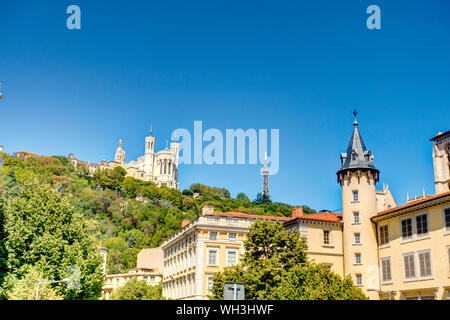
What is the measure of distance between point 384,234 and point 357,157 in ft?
29.8

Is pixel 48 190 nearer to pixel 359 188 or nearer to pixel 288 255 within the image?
pixel 288 255

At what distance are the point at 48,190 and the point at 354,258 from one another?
3257 cm

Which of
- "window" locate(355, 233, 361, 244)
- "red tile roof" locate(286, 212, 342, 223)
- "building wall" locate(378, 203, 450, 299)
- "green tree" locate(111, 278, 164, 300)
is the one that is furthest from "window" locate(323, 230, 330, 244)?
"green tree" locate(111, 278, 164, 300)

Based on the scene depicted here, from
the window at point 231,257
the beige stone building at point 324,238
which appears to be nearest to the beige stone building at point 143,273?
the window at point 231,257

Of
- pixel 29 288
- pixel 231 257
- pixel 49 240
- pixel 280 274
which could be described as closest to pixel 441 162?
pixel 231 257

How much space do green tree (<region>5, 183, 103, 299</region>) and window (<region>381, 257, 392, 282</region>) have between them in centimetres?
2926

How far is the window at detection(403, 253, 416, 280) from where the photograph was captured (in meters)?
44.1

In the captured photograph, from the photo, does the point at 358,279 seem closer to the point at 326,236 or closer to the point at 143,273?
the point at 326,236

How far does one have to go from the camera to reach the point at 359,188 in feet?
172

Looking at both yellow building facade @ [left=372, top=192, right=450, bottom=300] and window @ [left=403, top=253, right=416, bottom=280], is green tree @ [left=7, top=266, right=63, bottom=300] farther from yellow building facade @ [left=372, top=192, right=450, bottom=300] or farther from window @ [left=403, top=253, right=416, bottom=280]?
window @ [left=403, top=253, right=416, bottom=280]

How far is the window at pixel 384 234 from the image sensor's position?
48594mm
